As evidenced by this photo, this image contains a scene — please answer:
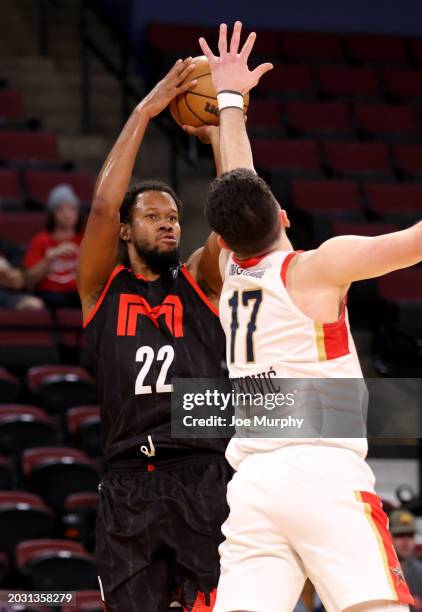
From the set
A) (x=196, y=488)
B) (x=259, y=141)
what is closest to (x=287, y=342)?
(x=196, y=488)

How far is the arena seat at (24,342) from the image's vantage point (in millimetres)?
7578

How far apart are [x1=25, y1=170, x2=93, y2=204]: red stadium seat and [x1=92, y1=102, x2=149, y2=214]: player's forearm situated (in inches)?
212

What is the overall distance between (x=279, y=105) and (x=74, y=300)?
4.07 metres

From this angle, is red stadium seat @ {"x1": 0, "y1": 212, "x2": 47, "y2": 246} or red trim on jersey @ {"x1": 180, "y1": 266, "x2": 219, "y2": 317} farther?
red stadium seat @ {"x1": 0, "y1": 212, "x2": 47, "y2": 246}

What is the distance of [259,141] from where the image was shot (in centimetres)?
1041

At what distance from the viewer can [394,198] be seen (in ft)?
32.8

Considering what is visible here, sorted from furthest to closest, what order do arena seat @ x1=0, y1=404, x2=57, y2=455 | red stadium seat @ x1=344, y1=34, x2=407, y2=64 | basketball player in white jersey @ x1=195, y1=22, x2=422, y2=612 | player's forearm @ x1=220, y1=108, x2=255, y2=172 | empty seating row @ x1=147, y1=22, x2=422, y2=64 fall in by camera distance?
1. red stadium seat @ x1=344, y1=34, x2=407, y2=64
2. empty seating row @ x1=147, y1=22, x2=422, y2=64
3. arena seat @ x1=0, y1=404, x2=57, y2=455
4. player's forearm @ x1=220, y1=108, x2=255, y2=172
5. basketball player in white jersey @ x1=195, y1=22, x2=422, y2=612

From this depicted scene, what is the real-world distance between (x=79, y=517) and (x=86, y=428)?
0.72 meters

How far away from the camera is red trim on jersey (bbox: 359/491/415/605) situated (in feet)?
9.46

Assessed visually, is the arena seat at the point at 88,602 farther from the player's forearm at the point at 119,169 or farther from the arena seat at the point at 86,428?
the player's forearm at the point at 119,169

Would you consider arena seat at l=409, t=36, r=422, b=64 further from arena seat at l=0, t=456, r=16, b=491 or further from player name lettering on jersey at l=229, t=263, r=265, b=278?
player name lettering on jersey at l=229, t=263, r=265, b=278

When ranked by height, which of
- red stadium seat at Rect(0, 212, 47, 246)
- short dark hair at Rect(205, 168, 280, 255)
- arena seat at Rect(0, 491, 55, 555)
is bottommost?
arena seat at Rect(0, 491, 55, 555)

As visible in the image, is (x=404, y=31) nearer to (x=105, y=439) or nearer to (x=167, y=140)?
(x=167, y=140)

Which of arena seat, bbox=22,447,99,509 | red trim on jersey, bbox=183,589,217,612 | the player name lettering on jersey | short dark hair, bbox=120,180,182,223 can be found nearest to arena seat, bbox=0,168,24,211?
arena seat, bbox=22,447,99,509
